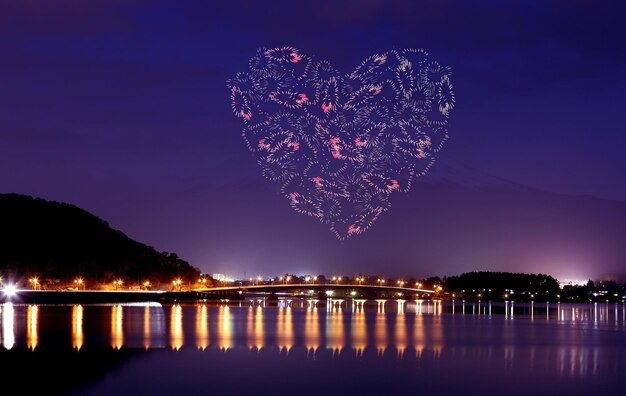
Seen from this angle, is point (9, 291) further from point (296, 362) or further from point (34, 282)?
point (296, 362)

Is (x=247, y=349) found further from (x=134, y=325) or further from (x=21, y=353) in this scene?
(x=134, y=325)

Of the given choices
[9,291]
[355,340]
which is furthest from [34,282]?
[355,340]

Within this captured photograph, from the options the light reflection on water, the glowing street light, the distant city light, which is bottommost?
the light reflection on water

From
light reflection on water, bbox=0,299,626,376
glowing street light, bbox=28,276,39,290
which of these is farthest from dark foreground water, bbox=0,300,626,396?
glowing street light, bbox=28,276,39,290

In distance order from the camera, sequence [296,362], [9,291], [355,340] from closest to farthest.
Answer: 1. [296,362]
2. [355,340]
3. [9,291]

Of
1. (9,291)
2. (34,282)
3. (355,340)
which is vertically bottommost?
(355,340)

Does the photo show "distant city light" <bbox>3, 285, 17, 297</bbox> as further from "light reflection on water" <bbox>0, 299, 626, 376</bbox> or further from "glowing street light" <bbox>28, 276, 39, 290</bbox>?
"light reflection on water" <bbox>0, 299, 626, 376</bbox>

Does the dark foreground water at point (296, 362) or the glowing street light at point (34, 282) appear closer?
the dark foreground water at point (296, 362)

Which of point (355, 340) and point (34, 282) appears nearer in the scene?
point (355, 340)

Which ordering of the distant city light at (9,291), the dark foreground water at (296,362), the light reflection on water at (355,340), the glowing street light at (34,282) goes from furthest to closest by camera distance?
the glowing street light at (34,282) < the distant city light at (9,291) < the light reflection on water at (355,340) < the dark foreground water at (296,362)

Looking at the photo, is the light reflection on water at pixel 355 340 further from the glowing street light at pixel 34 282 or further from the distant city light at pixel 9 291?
the glowing street light at pixel 34 282

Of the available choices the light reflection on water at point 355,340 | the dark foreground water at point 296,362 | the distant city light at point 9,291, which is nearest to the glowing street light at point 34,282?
the distant city light at point 9,291

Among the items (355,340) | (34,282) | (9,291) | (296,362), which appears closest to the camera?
(296,362)
